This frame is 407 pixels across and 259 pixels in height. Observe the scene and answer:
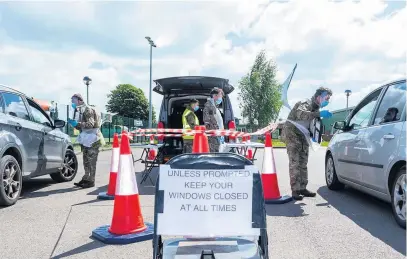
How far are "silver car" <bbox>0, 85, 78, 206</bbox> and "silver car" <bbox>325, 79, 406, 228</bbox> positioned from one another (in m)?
5.14

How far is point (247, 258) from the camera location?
9.16ft

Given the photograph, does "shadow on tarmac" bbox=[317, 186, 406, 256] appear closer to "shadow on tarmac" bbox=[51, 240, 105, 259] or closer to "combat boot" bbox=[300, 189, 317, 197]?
"combat boot" bbox=[300, 189, 317, 197]

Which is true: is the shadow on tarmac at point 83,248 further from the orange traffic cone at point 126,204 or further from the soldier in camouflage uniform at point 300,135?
the soldier in camouflage uniform at point 300,135

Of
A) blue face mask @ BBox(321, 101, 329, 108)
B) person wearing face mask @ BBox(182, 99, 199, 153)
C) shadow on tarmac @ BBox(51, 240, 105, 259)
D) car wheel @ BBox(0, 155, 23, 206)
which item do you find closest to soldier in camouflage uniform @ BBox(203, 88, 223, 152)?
person wearing face mask @ BBox(182, 99, 199, 153)

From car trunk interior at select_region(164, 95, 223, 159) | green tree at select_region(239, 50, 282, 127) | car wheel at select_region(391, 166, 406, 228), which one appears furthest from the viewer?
green tree at select_region(239, 50, 282, 127)

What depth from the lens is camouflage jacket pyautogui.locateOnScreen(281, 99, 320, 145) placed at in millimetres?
6258

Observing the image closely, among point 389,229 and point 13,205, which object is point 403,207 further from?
point 13,205

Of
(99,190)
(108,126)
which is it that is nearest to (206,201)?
(99,190)

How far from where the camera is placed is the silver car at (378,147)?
4762 mm

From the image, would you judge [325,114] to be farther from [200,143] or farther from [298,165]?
[200,143]

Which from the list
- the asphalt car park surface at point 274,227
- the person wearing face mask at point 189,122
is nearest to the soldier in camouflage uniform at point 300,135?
the asphalt car park surface at point 274,227

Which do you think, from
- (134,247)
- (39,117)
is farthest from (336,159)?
(39,117)

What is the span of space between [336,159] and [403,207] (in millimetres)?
2269

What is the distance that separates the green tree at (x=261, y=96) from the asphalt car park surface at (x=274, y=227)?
49.9 metres
